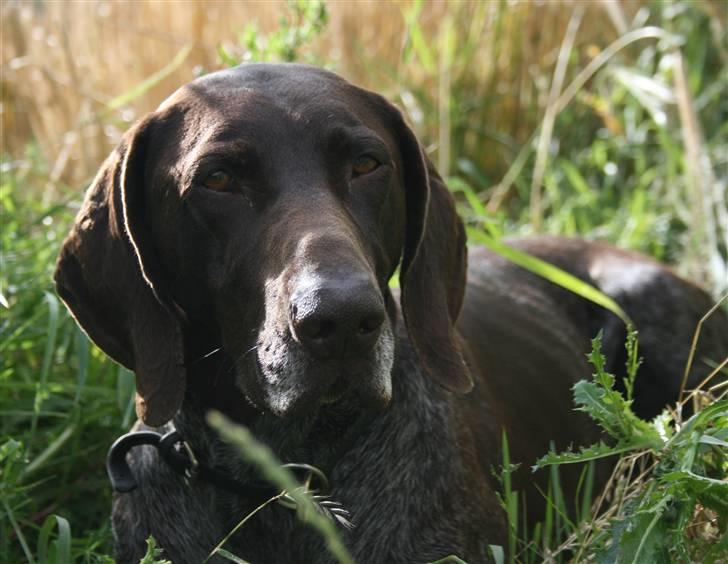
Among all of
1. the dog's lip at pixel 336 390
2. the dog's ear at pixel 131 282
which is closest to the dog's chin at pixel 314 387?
the dog's lip at pixel 336 390

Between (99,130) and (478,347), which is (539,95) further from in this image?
(478,347)

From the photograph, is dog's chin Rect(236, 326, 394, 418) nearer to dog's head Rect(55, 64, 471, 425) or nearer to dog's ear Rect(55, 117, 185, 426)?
dog's head Rect(55, 64, 471, 425)

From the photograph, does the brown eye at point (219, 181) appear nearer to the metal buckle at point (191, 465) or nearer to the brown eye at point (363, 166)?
the brown eye at point (363, 166)

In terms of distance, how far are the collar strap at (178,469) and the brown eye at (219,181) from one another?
734mm

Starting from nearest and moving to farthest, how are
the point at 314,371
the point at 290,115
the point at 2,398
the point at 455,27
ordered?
the point at 314,371 → the point at 290,115 → the point at 2,398 → the point at 455,27

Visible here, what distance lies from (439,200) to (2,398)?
1.73 m

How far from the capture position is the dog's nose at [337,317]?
98.1 inches

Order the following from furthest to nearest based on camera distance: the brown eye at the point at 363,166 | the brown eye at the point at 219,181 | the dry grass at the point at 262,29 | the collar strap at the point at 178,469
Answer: the dry grass at the point at 262,29 < the collar strap at the point at 178,469 < the brown eye at the point at 363,166 < the brown eye at the point at 219,181

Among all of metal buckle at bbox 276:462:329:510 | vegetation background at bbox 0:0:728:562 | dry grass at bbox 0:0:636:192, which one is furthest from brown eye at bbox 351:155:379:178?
dry grass at bbox 0:0:636:192

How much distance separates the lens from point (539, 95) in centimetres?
784

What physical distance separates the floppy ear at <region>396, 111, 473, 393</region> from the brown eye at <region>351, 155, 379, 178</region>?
0.31 meters

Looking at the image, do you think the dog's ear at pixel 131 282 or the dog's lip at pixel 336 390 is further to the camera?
the dog's ear at pixel 131 282

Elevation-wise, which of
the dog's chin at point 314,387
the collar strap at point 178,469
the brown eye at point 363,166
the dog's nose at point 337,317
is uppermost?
the brown eye at point 363,166

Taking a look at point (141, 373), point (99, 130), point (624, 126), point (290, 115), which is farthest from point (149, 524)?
point (624, 126)
